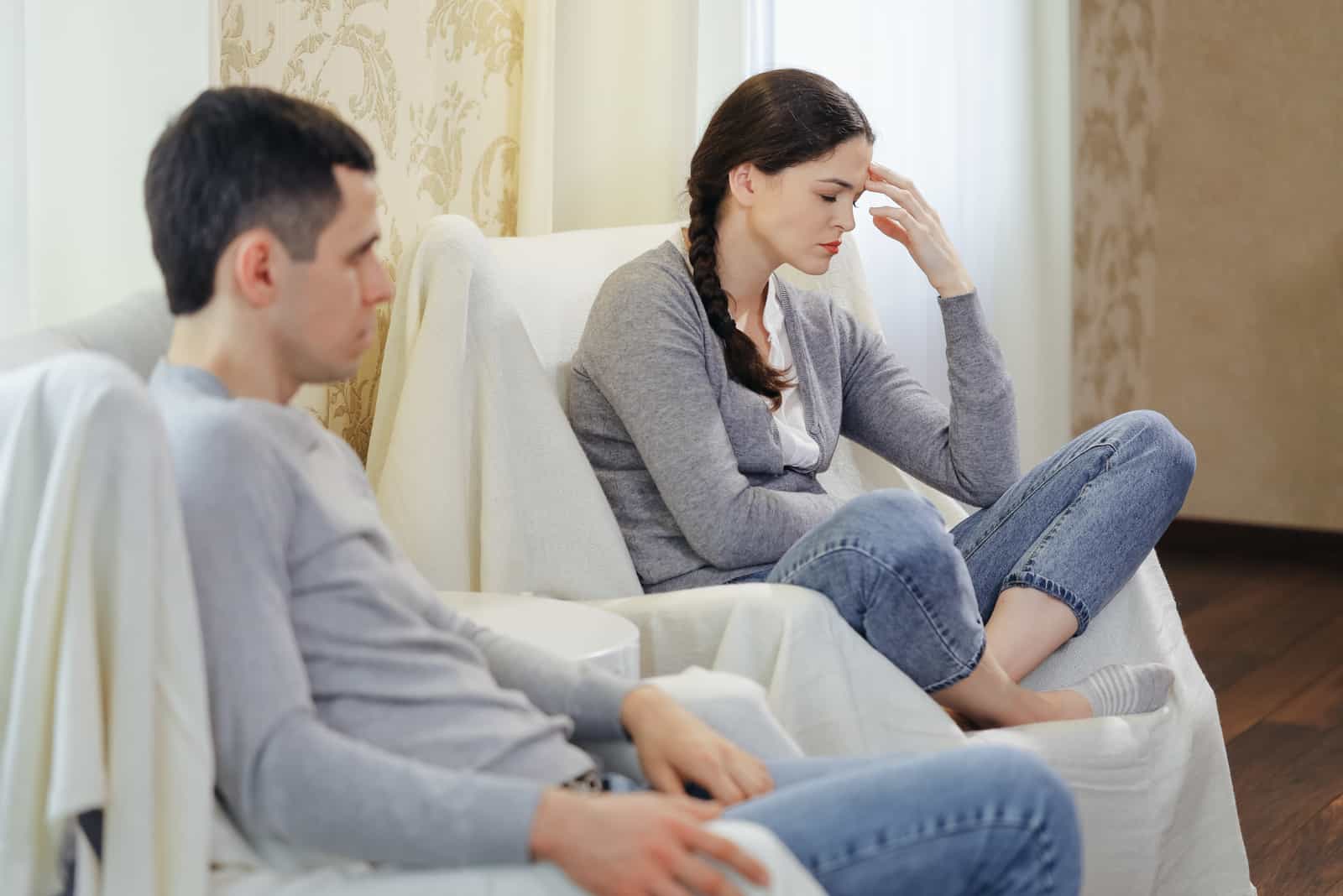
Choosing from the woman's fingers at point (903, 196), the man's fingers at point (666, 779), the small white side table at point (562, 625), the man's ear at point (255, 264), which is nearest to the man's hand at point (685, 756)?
the man's fingers at point (666, 779)

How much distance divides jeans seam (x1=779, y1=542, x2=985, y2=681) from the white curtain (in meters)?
1.56

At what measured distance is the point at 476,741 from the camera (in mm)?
1033

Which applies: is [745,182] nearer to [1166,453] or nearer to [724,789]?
[1166,453]

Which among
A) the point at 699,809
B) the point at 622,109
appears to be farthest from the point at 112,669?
the point at 622,109

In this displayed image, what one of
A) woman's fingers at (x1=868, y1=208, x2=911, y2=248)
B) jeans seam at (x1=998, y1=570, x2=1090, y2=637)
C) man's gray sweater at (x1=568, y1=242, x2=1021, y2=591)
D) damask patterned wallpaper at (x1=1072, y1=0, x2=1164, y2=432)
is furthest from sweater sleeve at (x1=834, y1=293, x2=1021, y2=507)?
damask patterned wallpaper at (x1=1072, y1=0, x2=1164, y2=432)

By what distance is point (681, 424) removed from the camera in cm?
178

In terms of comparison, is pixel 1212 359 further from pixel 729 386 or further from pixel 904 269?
pixel 729 386

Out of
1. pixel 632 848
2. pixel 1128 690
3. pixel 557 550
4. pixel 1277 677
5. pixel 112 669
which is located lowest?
pixel 1277 677

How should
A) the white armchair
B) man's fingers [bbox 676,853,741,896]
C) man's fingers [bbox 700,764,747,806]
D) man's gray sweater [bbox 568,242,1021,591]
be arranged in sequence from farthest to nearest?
1. man's gray sweater [bbox 568,242,1021,591]
2. the white armchair
3. man's fingers [bbox 700,764,747,806]
4. man's fingers [bbox 676,853,741,896]

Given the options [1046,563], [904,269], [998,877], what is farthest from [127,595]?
[904,269]

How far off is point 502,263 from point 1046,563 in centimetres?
79

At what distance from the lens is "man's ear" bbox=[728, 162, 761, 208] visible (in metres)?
1.93

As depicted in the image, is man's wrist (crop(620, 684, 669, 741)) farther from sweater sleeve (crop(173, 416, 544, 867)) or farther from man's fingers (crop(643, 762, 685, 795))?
sweater sleeve (crop(173, 416, 544, 867))

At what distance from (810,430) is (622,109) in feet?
2.71
